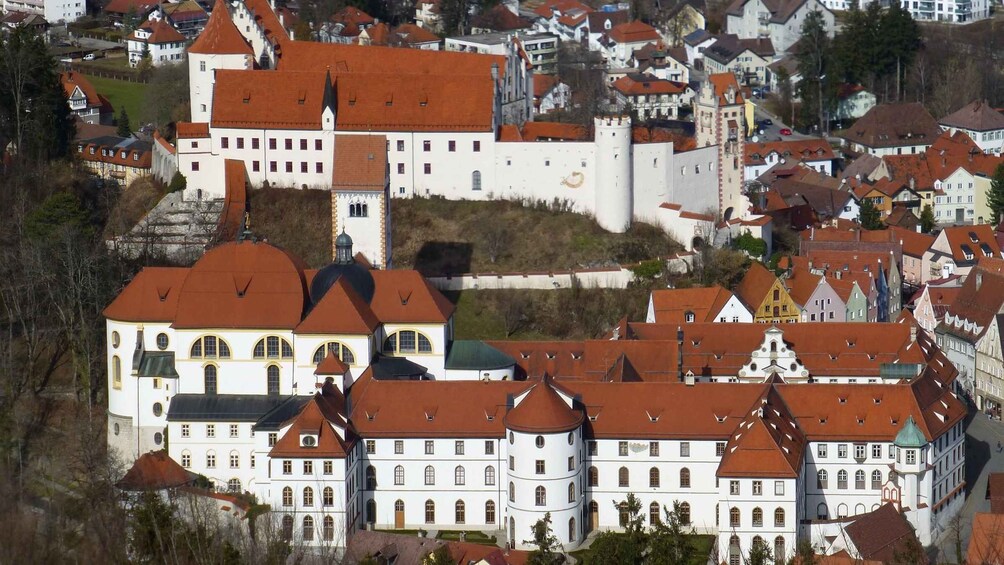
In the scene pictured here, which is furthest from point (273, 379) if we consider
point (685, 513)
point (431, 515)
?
point (685, 513)

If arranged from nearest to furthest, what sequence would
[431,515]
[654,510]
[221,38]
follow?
A: [654,510] → [431,515] → [221,38]

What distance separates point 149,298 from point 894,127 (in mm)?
78680

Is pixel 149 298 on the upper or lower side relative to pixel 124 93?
lower

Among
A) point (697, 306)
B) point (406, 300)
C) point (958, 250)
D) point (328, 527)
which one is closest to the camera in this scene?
point (328, 527)

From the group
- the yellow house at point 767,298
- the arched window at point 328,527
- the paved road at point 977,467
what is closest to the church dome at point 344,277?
the arched window at point 328,527

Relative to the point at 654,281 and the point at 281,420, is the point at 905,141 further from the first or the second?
the point at 281,420

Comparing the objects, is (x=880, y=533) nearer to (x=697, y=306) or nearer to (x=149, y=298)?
(x=697, y=306)

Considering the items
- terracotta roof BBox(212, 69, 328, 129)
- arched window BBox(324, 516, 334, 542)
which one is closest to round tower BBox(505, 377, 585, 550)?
arched window BBox(324, 516, 334, 542)

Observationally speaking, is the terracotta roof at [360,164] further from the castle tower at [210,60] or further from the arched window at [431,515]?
the arched window at [431,515]

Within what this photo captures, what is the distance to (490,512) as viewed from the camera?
11038 centimetres

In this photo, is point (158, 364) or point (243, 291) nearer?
point (243, 291)

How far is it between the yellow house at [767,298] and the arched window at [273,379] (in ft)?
91.3

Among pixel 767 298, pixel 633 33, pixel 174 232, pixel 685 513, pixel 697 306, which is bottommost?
pixel 685 513

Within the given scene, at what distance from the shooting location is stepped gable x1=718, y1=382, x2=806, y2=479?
347ft
